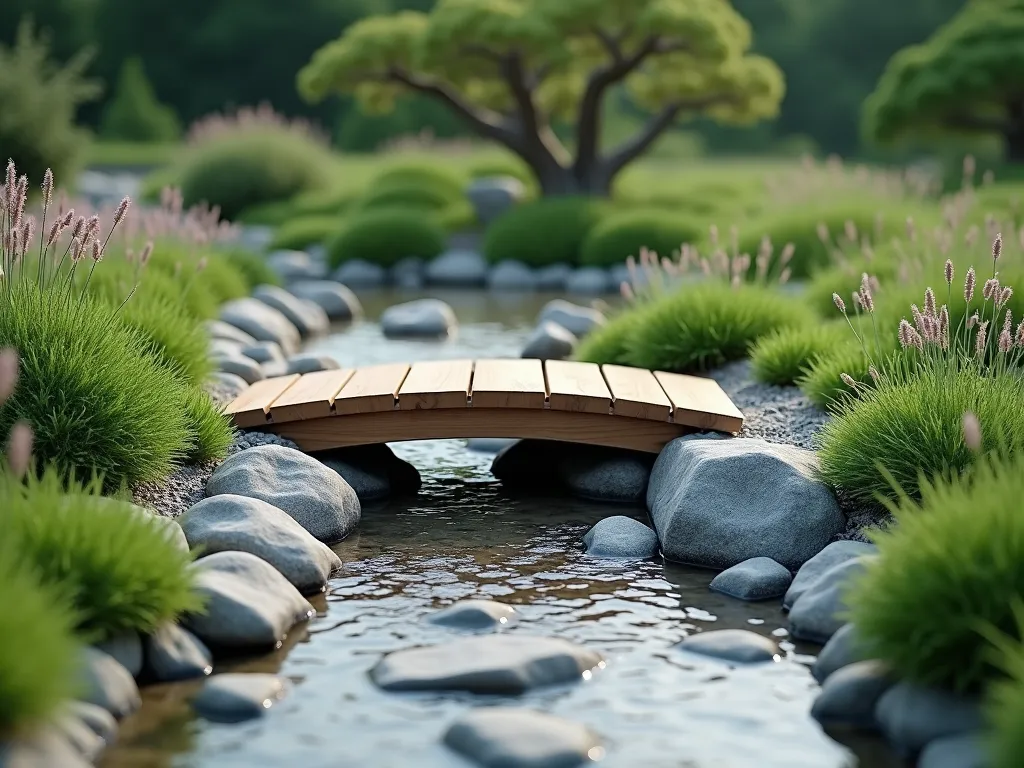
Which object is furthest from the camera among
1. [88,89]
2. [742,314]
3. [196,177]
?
[196,177]

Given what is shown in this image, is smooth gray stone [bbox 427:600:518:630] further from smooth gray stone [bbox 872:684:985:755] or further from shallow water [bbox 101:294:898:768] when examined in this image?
smooth gray stone [bbox 872:684:985:755]

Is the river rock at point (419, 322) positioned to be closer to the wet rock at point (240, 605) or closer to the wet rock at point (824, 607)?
the wet rock at point (240, 605)

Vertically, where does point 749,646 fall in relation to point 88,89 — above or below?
below

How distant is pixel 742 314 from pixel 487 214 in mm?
10853

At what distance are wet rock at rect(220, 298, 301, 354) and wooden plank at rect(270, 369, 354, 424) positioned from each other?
3.33 meters

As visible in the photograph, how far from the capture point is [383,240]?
16234mm

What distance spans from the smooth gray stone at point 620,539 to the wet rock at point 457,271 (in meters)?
10.6

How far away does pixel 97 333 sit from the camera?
17.1 feet

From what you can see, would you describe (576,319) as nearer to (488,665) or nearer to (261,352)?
(261,352)

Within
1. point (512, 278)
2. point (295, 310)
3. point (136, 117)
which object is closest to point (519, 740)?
point (295, 310)

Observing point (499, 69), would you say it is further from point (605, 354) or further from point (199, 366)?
point (199, 366)

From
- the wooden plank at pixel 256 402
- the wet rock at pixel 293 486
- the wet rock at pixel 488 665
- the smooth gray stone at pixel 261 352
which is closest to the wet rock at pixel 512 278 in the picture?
the smooth gray stone at pixel 261 352

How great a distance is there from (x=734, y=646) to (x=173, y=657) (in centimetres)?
174

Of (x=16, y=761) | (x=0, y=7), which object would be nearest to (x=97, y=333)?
(x=16, y=761)
